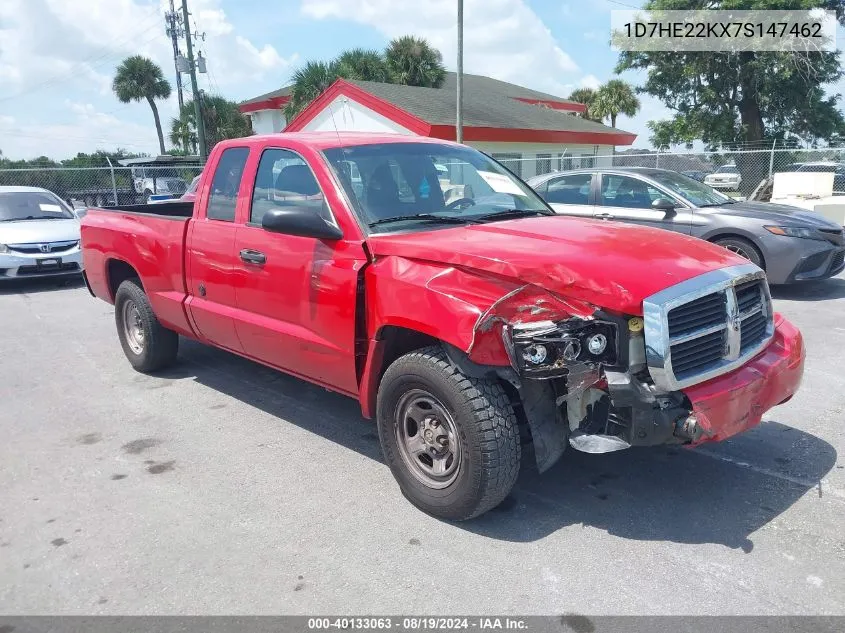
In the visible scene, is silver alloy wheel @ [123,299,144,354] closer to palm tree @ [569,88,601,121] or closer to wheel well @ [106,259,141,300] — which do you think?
wheel well @ [106,259,141,300]

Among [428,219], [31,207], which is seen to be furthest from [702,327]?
[31,207]

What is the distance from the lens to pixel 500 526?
3520mm

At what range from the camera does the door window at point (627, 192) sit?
903 cm

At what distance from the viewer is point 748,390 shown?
10.9 ft

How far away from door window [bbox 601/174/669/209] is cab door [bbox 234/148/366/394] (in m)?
5.84

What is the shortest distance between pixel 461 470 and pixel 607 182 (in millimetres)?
6869

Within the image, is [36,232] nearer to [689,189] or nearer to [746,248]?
[689,189]

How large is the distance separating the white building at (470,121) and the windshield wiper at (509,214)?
49.8 feet

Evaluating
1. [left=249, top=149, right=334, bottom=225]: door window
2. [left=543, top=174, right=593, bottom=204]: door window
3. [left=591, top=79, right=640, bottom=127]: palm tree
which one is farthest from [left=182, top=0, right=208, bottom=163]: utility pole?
[left=591, top=79, right=640, bottom=127]: palm tree

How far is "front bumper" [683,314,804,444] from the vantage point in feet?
10.3

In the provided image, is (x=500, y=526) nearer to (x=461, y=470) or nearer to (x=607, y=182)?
(x=461, y=470)

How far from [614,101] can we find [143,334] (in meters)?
46.6

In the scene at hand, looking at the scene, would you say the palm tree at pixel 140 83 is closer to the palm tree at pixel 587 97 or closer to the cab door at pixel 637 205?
the palm tree at pixel 587 97

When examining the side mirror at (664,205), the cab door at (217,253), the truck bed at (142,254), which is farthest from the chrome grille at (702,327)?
the side mirror at (664,205)
